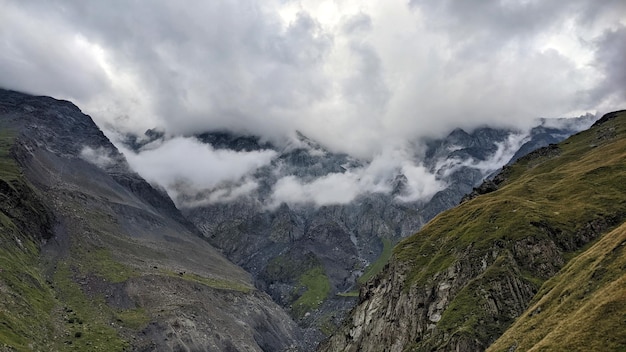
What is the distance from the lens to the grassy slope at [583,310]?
6555 cm

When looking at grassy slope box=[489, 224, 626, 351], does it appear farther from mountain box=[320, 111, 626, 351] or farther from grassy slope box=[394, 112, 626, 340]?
grassy slope box=[394, 112, 626, 340]

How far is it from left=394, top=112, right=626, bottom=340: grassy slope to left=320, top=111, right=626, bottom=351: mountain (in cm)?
35

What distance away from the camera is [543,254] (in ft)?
424

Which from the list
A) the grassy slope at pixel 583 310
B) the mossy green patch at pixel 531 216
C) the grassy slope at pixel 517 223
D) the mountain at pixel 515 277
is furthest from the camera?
the mossy green patch at pixel 531 216

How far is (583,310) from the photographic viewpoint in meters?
74.6

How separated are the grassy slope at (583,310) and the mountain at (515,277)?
23 centimetres

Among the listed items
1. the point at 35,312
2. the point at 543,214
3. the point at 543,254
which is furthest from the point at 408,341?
the point at 35,312

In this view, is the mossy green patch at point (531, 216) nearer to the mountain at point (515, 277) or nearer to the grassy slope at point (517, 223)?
the grassy slope at point (517, 223)

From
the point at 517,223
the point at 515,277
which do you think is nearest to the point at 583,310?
the point at 515,277

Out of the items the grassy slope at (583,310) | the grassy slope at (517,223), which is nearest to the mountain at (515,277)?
the grassy slope at (583,310)

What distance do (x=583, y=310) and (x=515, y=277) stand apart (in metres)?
48.1

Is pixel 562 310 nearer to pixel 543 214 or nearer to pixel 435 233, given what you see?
pixel 543 214

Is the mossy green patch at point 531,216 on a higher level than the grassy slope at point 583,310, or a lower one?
higher

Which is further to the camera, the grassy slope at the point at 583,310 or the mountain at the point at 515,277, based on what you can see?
the mountain at the point at 515,277
